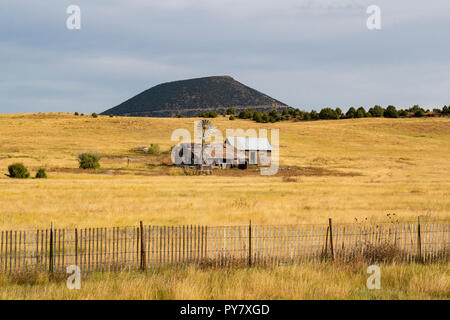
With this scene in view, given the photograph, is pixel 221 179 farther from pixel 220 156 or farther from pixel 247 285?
pixel 247 285

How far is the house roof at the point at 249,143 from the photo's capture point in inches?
3364

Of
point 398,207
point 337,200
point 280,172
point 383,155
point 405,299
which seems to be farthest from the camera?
point 383,155

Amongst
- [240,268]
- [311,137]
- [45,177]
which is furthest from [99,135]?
[240,268]

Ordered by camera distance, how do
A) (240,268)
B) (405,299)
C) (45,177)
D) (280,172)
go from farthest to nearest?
(280,172), (45,177), (240,268), (405,299)

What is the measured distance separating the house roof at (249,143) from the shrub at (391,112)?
74185mm

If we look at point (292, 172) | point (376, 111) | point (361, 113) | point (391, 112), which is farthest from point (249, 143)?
point (376, 111)

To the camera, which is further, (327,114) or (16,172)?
(327,114)

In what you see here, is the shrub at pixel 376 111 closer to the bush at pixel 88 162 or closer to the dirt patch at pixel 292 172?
the dirt patch at pixel 292 172

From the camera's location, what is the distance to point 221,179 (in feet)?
181

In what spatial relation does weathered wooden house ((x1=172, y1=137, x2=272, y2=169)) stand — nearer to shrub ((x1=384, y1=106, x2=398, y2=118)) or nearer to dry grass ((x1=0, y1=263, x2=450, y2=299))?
dry grass ((x1=0, y1=263, x2=450, y2=299))

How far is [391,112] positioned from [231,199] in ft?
424
